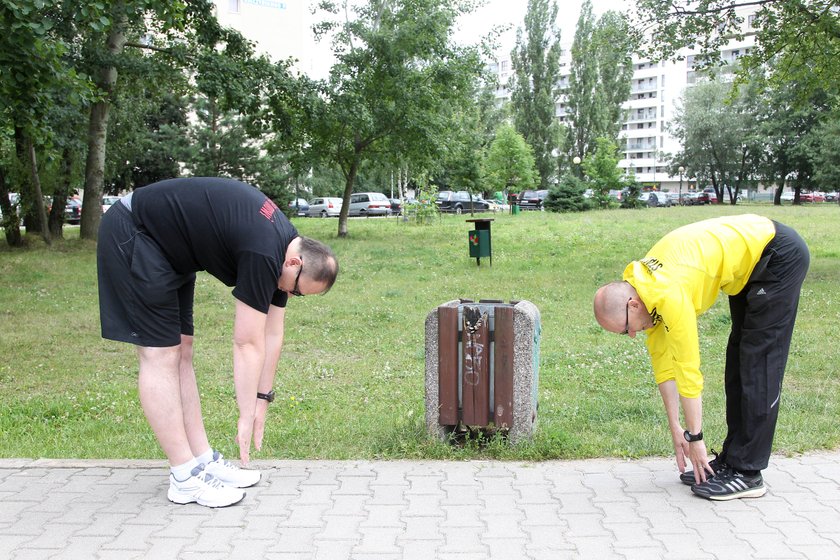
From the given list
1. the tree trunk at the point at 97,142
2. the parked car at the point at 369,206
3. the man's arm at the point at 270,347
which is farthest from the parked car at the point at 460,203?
the man's arm at the point at 270,347

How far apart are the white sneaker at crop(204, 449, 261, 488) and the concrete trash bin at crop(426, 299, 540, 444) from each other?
3.86 ft

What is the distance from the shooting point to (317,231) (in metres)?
27.9

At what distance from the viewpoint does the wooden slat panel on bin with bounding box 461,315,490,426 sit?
457cm

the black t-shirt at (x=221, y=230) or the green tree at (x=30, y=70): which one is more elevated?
the green tree at (x=30, y=70)

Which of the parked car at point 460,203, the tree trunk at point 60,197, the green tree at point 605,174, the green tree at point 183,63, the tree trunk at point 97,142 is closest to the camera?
the green tree at point 183,63

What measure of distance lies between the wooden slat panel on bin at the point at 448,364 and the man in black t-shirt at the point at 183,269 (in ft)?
3.48

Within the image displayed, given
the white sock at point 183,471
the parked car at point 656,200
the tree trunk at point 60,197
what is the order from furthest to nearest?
the parked car at point 656,200 → the tree trunk at point 60,197 → the white sock at point 183,471

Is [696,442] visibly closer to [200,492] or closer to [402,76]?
[200,492]

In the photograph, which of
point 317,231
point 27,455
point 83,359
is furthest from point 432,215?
point 27,455

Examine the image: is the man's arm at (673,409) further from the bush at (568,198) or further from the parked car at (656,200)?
the parked car at (656,200)

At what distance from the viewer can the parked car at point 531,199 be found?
50.6 meters

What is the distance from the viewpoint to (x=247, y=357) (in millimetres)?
3594

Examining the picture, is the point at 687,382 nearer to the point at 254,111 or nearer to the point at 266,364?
the point at 266,364

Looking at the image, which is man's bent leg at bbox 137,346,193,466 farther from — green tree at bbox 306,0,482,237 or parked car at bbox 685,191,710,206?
parked car at bbox 685,191,710,206
